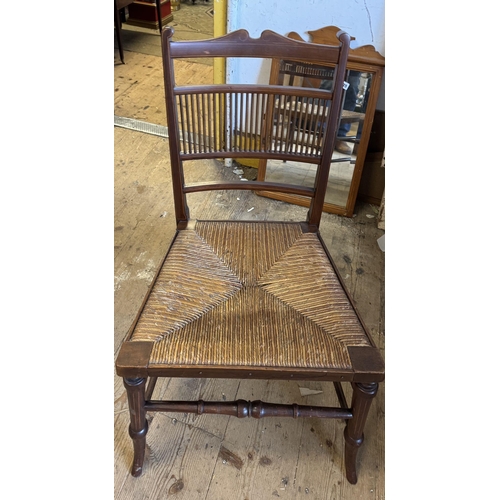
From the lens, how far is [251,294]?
3.84 ft

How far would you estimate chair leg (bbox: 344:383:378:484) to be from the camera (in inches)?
41.3

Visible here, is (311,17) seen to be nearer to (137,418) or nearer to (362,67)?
(362,67)

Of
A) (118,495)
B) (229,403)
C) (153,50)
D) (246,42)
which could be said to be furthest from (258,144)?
(153,50)

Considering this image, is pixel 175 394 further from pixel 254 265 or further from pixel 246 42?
pixel 246 42

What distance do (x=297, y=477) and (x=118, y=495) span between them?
51cm

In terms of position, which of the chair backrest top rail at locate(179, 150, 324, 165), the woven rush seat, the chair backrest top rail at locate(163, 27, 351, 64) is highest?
the chair backrest top rail at locate(163, 27, 351, 64)

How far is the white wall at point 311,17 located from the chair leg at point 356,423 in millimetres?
1466

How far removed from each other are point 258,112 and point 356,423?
2.92 ft

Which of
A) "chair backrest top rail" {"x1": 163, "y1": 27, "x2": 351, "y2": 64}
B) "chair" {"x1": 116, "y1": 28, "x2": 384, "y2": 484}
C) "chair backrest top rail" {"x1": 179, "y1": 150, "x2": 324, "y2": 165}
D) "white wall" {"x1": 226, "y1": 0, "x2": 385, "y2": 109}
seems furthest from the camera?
"white wall" {"x1": 226, "y1": 0, "x2": 385, "y2": 109}

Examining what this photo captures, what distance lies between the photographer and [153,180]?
96.3 inches

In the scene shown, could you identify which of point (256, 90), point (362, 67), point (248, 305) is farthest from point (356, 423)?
point (362, 67)

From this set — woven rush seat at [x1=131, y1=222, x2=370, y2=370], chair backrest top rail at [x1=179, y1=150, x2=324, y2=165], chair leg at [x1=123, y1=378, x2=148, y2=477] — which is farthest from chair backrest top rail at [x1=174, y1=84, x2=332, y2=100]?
chair leg at [x1=123, y1=378, x2=148, y2=477]

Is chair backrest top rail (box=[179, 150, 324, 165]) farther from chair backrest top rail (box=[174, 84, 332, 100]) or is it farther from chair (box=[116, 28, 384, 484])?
chair backrest top rail (box=[174, 84, 332, 100])

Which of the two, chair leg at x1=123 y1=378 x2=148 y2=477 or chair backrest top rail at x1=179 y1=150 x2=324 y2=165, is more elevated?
chair backrest top rail at x1=179 y1=150 x2=324 y2=165
